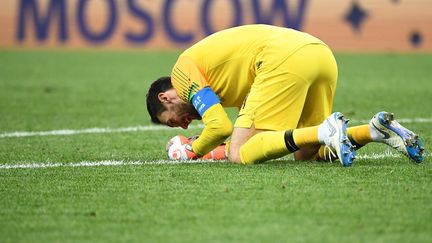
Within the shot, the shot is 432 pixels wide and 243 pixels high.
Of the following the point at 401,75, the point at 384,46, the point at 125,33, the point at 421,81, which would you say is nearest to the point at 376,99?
the point at 421,81

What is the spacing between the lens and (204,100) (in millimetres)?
6402

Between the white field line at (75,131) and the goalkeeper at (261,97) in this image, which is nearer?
the goalkeeper at (261,97)

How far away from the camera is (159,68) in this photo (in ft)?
57.3

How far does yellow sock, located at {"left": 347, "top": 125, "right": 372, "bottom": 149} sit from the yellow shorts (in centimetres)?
37

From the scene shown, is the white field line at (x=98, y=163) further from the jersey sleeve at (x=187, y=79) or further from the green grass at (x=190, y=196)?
the jersey sleeve at (x=187, y=79)

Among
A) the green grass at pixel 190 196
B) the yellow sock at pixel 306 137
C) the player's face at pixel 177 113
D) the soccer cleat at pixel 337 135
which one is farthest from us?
the player's face at pixel 177 113

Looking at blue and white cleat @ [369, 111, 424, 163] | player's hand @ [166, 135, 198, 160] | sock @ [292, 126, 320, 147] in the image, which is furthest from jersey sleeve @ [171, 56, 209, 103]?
blue and white cleat @ [369, 111, 424, 163]

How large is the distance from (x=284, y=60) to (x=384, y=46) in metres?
15.0

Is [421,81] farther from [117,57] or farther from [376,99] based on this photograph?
[117,57]

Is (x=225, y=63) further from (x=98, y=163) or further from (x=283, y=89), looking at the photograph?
(x=98, y=163)

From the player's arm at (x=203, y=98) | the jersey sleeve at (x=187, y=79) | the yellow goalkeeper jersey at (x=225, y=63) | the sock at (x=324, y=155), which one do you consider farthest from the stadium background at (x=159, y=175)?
the jersey sleeve at (x=187, y=79)

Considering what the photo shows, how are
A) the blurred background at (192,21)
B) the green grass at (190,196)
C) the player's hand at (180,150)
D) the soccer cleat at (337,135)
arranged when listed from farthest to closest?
the blurred background at (192,21), the player's hand at (180,150), the soccer cleat at (337,135), the green grass at (190,196)

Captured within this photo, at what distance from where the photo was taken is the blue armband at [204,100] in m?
6.40

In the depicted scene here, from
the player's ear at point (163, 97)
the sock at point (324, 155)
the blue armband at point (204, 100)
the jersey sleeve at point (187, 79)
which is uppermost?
the jersey sleeve at point (187, 79)
